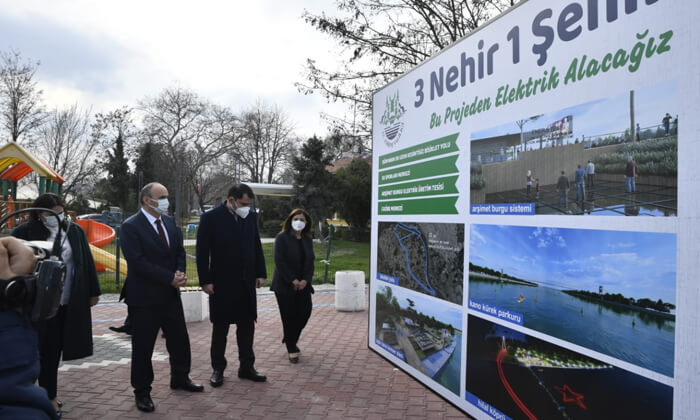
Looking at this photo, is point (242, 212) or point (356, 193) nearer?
point (242, 212)

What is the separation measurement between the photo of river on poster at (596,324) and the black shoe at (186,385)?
10.4 ft

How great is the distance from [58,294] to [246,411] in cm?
291

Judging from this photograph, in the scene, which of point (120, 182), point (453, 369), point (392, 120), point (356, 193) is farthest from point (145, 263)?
point (120, 182)

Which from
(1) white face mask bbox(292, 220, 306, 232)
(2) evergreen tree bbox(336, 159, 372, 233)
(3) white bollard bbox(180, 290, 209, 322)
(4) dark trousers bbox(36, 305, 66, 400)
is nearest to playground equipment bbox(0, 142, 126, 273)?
(3) white bollard bbox(180, 290, 209, 322)

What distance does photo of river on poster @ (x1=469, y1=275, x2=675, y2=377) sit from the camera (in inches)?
110

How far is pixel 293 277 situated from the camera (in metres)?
6.21

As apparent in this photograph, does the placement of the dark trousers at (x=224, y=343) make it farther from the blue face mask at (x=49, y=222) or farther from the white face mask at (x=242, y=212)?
the blue face mask at (x=49, y=222)

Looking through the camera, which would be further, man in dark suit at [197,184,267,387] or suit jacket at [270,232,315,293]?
suit jacket at [270,232,315,293]

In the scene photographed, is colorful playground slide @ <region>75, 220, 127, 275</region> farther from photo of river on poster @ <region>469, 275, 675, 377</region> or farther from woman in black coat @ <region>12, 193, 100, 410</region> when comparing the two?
photo of river on poster @ <region>469, 275, 675, 377</region>

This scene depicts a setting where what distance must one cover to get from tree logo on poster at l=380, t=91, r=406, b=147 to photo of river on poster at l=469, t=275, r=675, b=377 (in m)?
2.65

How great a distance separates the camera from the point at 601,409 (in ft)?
10.2

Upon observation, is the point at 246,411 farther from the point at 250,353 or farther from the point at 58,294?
the point at 58,294

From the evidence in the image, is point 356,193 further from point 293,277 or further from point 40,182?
point 293,277

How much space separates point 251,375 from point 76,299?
204 centimetres
